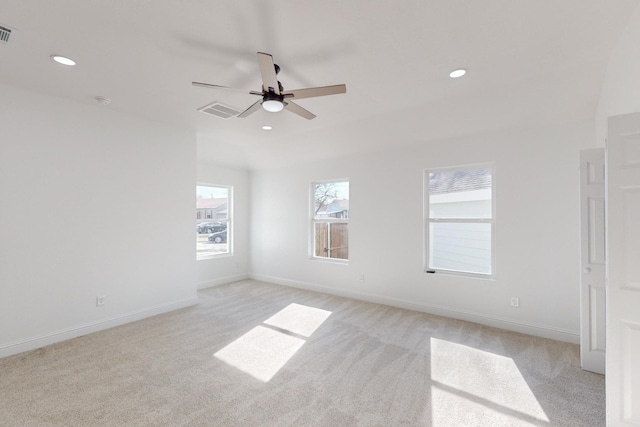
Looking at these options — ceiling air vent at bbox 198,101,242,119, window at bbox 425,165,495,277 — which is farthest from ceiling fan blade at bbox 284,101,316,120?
window at bbox 425,165,495,277

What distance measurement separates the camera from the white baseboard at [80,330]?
3045mm


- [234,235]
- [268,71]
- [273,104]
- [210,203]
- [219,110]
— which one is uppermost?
[219,110]

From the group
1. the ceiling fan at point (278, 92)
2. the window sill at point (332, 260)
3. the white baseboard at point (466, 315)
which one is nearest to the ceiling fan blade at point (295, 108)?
the ceiling fan at point (278, 92)

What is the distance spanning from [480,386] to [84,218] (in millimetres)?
4540

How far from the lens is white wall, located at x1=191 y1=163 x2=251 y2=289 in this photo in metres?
5.81

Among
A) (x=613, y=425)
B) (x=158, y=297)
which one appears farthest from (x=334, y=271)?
(x=613, y=425)

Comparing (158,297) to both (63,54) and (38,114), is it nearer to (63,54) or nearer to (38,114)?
(38,114)

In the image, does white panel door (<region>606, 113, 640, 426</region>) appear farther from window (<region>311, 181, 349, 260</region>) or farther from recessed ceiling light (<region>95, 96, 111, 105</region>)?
recessed ceiling light (<region>95, 96, 111, 105</region>)

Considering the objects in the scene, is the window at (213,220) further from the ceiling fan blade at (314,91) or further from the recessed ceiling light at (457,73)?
the recessed ceiling light at (457,73)

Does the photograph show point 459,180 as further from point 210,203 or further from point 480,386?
point 210,203

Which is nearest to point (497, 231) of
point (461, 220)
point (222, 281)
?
point (461, 220)

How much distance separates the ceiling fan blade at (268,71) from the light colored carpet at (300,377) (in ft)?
8.14

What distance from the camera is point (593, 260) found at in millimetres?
2617

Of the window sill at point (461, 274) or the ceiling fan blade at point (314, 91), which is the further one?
the window sill at point (461, 274)
